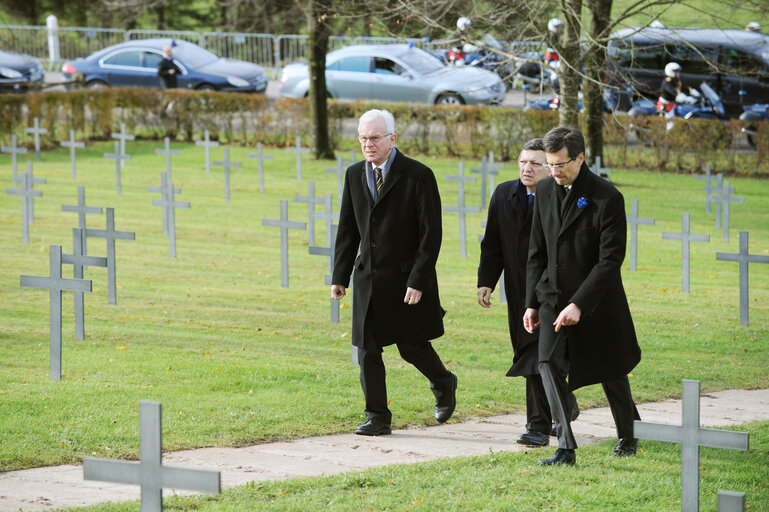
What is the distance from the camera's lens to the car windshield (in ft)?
86.5

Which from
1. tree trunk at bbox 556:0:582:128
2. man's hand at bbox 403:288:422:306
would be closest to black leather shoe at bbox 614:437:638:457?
man's hand at bbox 403:288:422:306

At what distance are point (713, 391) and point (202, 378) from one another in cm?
368

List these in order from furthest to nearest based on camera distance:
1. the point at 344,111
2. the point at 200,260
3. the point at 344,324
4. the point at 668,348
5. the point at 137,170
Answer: the point at 344,111
the point at 137,170
the point at 200,260
the point at 344,324
the point at 668,348

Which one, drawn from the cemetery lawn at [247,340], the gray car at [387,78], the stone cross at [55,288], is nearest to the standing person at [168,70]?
the gray car at [387,78]

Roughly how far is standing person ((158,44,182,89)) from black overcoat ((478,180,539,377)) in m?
21.4

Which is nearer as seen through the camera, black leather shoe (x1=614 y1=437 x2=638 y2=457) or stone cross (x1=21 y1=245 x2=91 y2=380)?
black leather shoe (x1=614 y1=437 x2=638 y2=457)

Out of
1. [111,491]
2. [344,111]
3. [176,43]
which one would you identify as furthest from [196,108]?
[111,491]

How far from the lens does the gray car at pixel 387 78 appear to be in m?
26.0

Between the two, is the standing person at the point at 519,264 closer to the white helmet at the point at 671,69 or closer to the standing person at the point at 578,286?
the standing person at the point at 578,286

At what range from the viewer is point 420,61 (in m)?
27.2

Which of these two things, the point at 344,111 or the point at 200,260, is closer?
Answer: the point at 200,260

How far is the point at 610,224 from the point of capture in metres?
5.91

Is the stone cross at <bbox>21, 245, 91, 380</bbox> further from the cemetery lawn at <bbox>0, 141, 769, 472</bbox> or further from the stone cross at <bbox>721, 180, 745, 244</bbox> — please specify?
the stone cross at <bbox>721, 180, 745, 244</bbox>

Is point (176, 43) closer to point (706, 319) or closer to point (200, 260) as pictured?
point (200, 260)
